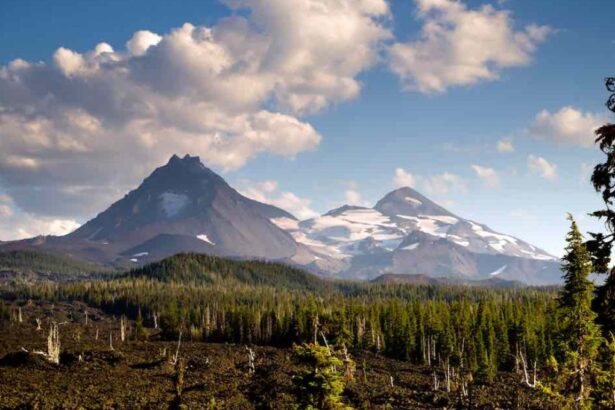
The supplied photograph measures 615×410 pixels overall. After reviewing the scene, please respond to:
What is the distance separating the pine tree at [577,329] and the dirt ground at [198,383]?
35.4 metres

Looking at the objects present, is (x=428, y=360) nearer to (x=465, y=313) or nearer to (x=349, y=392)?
(x=465, y=313)

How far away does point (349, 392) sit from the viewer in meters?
79.3

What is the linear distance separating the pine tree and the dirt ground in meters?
35.4

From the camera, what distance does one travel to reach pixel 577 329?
25297 millimetres

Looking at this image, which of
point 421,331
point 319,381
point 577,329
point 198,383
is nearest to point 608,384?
point 577,329

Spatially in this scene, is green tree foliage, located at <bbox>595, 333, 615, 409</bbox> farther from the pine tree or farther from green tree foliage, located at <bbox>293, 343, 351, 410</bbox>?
green tree foliage, located at <bbox>293, 343, 351, 410</bbox>

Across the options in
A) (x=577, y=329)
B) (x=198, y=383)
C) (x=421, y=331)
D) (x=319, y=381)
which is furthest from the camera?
(x=421, y=331)

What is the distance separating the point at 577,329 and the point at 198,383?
216ft

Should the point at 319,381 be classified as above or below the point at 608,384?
below

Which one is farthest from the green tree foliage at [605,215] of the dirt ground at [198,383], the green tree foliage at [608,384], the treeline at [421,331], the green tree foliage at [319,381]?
the treeline at [421,331]

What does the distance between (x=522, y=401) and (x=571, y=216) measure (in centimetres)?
6312

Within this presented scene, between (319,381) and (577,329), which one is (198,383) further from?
(577,329)

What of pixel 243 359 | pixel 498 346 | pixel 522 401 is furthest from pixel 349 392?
pixel 498 346

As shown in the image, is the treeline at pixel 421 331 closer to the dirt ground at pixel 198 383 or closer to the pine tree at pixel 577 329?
the dirt ground at pixel 198 383
